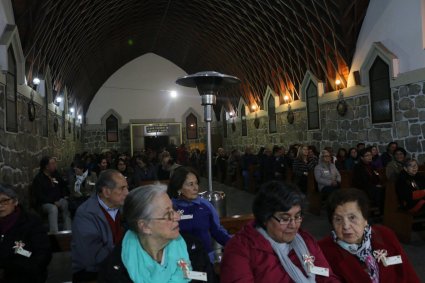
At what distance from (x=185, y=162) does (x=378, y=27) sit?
927cm

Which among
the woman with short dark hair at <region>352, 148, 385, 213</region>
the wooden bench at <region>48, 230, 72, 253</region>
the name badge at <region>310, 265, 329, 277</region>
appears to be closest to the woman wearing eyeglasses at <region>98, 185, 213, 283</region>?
the name badge at <region>310, 265, 329, 277</region>

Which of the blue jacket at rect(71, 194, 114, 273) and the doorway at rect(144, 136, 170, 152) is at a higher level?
the doorway at rect(144, 136, 170, 152)

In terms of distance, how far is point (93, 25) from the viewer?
47.1 ft

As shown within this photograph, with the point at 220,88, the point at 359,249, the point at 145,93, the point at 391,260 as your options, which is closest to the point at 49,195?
the point at 220,88

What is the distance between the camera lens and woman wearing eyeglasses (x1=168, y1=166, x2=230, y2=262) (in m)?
3.30

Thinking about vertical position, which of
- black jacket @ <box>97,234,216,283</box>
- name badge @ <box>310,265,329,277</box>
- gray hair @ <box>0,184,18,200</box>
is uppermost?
gray hair @ <box>0,184,18,200</box>

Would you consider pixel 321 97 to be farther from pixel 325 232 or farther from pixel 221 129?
pixel 221 129

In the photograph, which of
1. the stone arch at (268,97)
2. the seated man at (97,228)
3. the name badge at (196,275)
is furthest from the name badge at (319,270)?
the stone arch at (268,97)

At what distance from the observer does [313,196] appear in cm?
784

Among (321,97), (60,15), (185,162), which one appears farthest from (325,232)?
(185,162)

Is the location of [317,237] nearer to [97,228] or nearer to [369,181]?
[369,181]

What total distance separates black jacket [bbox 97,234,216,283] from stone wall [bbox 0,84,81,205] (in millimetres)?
5030

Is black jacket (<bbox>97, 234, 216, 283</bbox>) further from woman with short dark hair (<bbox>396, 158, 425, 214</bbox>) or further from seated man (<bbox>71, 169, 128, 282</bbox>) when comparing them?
woman with short dark hair (<bbox>396, 158, 425, 214</bbox>)

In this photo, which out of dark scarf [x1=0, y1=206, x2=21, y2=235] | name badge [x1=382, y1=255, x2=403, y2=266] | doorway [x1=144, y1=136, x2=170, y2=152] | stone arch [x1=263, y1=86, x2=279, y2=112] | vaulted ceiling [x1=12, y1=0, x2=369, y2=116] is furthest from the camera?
doorway [x1=144, y1=136, x2=170, y2=152]
